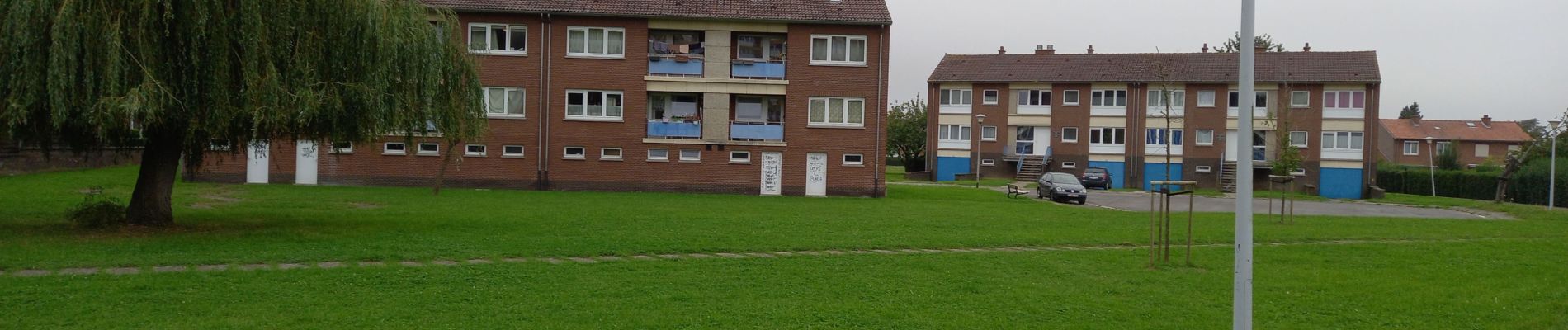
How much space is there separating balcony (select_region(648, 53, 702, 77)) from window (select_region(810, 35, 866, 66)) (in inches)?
161

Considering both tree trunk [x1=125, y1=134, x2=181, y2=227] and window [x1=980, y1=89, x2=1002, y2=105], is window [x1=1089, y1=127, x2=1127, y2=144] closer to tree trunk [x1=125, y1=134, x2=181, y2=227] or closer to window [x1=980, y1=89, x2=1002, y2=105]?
window [x1=980, y1=89, x2=1002, y2=105]

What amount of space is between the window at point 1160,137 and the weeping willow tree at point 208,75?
168 feet

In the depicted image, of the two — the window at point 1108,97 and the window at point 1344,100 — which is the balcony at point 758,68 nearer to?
the window at point 1108,97

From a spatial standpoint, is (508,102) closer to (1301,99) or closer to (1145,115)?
(1145,115)

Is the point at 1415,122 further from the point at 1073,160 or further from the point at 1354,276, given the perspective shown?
the point at 1354,276

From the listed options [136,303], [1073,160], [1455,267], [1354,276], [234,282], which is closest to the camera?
[136,303]

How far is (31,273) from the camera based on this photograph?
40.7 feet

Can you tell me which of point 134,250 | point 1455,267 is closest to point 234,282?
point 134,250

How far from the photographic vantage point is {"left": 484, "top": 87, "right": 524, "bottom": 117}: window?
39156 millimetres

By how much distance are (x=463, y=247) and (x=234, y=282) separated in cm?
433

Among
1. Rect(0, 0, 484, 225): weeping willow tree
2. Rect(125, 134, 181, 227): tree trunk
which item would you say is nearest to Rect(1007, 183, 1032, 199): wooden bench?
Rect(0, 0, 484, 225): weeping willow tree

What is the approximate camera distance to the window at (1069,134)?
214 feet

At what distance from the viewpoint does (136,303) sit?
10.4m

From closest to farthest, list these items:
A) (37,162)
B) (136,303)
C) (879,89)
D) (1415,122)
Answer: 1. (136,303)
2. (37,162)
3. (879,89)
4. (1415,122)
